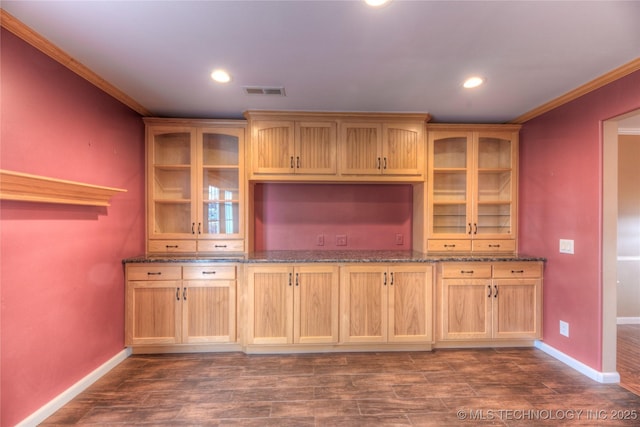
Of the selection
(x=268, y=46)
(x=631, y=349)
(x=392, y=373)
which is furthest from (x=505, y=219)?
(x=268, y=46)

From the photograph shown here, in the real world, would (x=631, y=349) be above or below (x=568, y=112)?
below

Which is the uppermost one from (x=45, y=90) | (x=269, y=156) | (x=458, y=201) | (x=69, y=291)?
(x=45, y=90)

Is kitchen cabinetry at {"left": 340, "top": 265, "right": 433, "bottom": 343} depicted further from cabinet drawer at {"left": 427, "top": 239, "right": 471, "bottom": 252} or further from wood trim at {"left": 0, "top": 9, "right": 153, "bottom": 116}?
wood trim at {"left": 0, "top": 9, "right": 153, "bottom": 116}

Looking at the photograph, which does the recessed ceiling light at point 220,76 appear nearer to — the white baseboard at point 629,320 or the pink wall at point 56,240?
the pink wall at point 56,240

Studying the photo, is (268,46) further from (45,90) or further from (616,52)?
(616,52)

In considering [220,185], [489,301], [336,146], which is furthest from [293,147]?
[489,301]

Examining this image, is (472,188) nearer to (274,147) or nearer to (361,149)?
(361,149)

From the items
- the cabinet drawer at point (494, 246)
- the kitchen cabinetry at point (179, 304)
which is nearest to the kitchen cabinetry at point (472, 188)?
the cabinet drawer at point (494, 246)

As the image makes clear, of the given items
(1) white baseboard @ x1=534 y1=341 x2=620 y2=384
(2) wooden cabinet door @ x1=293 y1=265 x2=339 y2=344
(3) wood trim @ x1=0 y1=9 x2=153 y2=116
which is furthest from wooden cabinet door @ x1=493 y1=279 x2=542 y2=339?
(3) wood trim @ x1=0 y1=9 x2=153 y2=116

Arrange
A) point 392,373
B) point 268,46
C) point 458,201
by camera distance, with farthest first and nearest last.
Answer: point 458,201, point 392,373, point 268,46

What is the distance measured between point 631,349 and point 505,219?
171 centimetres

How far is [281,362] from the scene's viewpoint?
8.60ft

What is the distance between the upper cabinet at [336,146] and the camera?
116 inches

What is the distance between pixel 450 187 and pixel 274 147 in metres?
2.02
